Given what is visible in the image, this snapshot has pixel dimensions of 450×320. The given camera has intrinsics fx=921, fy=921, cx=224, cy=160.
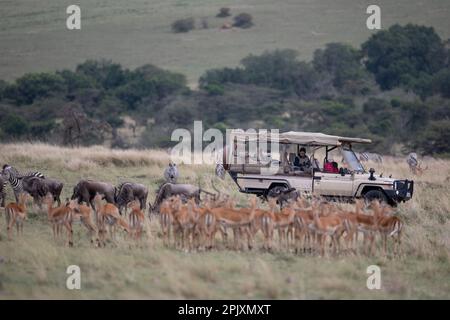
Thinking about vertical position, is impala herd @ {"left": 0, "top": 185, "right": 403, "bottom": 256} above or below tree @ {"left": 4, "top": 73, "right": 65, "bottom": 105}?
below

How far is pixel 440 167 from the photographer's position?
27.7 m

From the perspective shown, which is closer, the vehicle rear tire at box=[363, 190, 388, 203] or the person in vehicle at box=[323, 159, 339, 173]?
the vehicle rear tire at box=[363, 190, 388, 203]

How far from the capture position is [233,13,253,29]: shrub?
235 feet

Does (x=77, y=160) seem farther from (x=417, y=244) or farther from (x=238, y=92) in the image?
(x=238, y=92)

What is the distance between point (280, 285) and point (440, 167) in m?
17.3

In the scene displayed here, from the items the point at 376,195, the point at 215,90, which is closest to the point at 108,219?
the point at 376,195

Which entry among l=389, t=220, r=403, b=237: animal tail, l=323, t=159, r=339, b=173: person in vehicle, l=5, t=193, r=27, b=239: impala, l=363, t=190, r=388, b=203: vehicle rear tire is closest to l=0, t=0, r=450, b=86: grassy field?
l=323, t=159, r=339, b=173: person in vehicle

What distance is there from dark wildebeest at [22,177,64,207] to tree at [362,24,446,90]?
3926 centimetres

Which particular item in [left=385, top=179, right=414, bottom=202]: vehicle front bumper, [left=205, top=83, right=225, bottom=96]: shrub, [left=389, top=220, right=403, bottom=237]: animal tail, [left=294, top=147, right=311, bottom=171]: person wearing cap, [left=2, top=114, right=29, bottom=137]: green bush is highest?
[left=205, top=83, right=225, bottom=96]: shrub

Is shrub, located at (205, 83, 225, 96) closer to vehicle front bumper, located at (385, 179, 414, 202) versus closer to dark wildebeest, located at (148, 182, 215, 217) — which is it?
vehicle front bumper, located at (385, 179, 414, 202)

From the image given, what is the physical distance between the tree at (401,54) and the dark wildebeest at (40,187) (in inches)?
1546

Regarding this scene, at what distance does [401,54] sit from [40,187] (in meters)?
41.2

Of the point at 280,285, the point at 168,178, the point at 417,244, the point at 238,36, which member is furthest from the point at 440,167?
the point at 238,36

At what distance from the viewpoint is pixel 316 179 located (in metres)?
18.0
